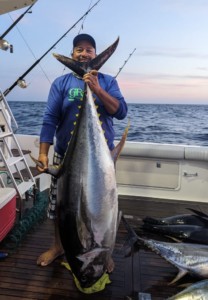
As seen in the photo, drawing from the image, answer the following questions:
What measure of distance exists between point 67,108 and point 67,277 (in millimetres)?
1243

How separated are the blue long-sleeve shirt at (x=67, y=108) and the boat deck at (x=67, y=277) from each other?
0.93 metres

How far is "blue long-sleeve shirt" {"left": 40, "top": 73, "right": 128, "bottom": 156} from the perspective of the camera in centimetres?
226

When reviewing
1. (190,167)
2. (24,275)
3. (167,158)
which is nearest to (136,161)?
(167,158)

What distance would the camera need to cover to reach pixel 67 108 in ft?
7.55

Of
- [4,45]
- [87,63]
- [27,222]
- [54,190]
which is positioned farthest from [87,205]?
[4,45]

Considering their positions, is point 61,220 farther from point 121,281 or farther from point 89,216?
point 121,281

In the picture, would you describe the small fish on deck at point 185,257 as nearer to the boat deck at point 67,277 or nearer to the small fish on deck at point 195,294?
the boat deck at point 67,277

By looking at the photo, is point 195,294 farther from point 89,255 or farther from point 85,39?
point 85,39

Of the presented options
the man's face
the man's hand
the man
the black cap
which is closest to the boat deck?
the man

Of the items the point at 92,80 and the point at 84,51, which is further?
the point at 84,51

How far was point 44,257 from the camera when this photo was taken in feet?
8.35

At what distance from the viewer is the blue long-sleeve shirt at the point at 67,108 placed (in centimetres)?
226

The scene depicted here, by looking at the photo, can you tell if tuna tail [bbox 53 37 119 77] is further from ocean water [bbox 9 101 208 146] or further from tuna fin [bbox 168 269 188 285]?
ocean water [bbox 9 101 208 146]

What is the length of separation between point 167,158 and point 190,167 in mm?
353
